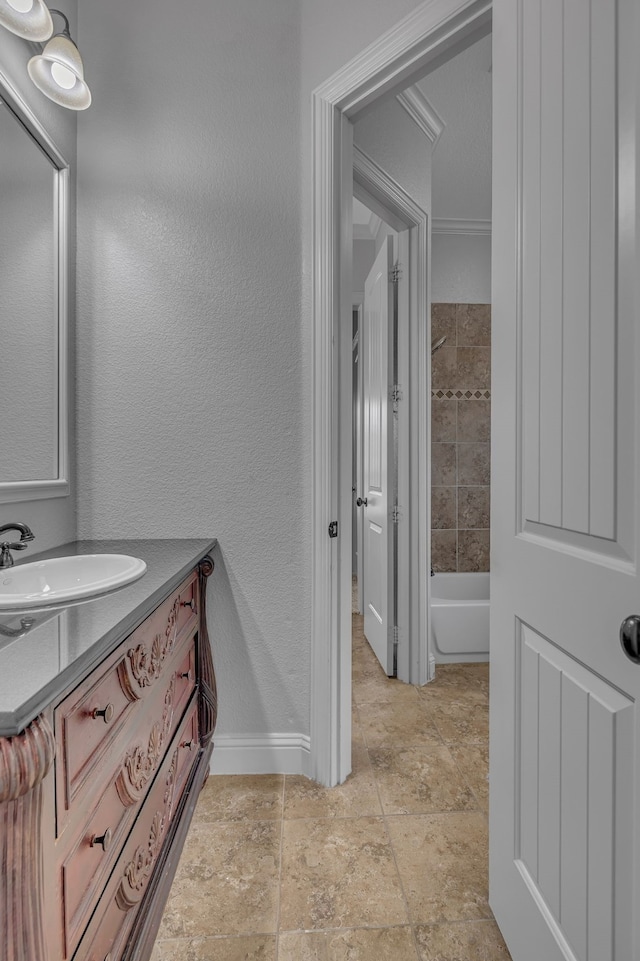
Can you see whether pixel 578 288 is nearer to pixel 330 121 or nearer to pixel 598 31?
pixel 598 31

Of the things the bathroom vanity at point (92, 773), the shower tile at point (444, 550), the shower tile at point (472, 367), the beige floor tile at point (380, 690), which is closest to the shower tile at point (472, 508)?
the shower tile at point (444, 550)

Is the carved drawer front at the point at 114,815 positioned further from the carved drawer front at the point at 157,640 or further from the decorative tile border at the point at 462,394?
the decorative tile border at the point at 462,394

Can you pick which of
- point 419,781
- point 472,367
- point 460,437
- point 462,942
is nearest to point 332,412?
point 419,781

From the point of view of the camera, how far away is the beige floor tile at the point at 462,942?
110cm

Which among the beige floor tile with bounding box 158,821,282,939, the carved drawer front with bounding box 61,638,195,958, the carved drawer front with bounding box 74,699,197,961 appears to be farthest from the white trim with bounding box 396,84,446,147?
the beige floor tile with bounding box 158,821,282,939

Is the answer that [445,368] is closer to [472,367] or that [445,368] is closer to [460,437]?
[472,367]

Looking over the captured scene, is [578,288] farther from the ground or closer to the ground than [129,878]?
farther from the ground

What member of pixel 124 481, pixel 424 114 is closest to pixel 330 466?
pixel 124 481

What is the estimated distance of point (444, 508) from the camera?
11.7ft

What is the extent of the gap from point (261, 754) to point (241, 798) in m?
0.16

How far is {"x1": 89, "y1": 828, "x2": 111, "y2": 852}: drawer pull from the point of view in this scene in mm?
788

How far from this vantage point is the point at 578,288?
2.65ft

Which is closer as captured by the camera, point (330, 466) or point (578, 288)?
point (578, 288)

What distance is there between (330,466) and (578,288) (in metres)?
1.00
